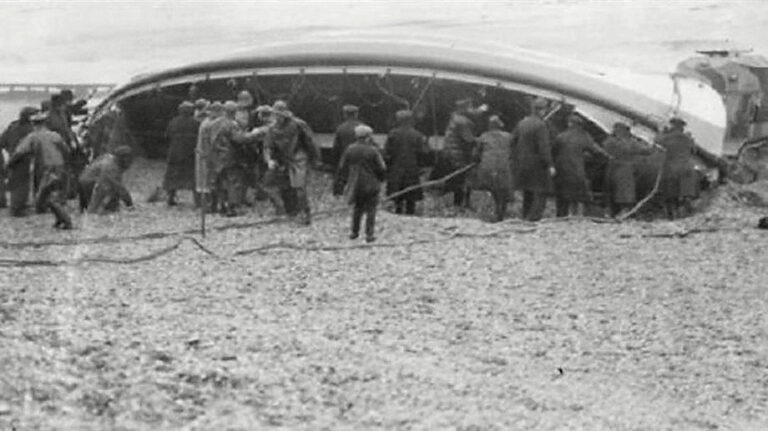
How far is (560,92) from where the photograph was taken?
527 inches

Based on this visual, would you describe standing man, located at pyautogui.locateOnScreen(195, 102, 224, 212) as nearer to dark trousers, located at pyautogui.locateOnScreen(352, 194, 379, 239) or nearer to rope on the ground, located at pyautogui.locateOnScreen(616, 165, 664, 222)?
dark trousers, located at pyautogui.locateOnScreen(352, 194, 379, 239)

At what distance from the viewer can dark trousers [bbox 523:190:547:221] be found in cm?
1220

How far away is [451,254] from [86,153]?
22.3 feet

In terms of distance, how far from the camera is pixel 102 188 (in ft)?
40.4

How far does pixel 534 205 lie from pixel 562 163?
549 mm

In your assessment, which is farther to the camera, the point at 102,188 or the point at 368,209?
the point at 102,188

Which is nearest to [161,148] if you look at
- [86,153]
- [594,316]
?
[86,153]

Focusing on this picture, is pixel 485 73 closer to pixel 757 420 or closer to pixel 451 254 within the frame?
pixel 451 254

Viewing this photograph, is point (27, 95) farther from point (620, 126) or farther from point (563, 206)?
point (620, 126)

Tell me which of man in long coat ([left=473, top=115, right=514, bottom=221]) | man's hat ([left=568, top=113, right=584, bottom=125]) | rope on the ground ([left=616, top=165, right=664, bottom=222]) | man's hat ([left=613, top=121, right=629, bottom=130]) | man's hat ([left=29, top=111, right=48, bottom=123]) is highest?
man's hat ([left=568, top=113, right=584, bottom=125])

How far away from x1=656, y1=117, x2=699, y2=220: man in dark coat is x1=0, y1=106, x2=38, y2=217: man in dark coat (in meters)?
6.89

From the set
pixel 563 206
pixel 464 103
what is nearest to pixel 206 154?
pixel 464 103

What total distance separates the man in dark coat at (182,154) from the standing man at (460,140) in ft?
9.62

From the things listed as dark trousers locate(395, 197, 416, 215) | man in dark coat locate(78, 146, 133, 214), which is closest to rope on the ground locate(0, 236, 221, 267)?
man in dark coat locate(78, 146, 133, 214)
